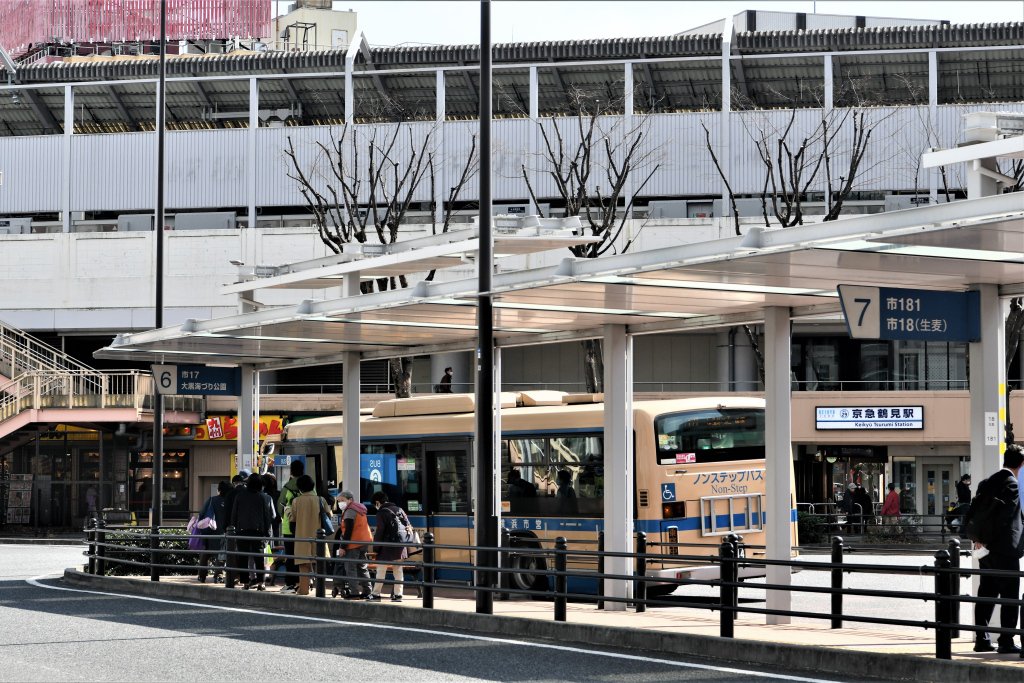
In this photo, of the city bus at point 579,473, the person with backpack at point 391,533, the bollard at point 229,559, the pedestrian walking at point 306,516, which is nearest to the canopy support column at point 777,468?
the city bus at point 579,473

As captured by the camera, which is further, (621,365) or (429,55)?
(429,55)

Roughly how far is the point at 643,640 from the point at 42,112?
4551 cm

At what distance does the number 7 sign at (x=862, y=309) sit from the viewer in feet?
38.0

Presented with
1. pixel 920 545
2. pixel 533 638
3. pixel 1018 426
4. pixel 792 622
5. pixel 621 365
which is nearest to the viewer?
pixel 533 638

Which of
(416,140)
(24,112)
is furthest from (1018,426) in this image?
(24,112)

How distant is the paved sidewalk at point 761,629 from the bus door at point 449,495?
2.66 meters

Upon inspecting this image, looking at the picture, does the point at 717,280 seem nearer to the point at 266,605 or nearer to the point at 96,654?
the point at 96,654

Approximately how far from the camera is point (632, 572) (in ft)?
55.6

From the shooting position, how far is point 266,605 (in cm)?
1758

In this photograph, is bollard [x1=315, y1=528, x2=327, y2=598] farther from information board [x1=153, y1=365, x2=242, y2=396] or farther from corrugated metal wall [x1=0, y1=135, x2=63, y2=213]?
corrugated metal wall [x1=0, y1=135, x2=63, y2=213]

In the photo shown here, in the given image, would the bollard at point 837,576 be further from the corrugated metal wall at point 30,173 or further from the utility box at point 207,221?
the corrugated metal wall at point 30,173

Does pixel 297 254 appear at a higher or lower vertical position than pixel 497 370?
higher

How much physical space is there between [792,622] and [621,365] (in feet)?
11.9

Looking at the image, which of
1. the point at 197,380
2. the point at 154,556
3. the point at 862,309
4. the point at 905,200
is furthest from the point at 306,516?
the point at 905,200
